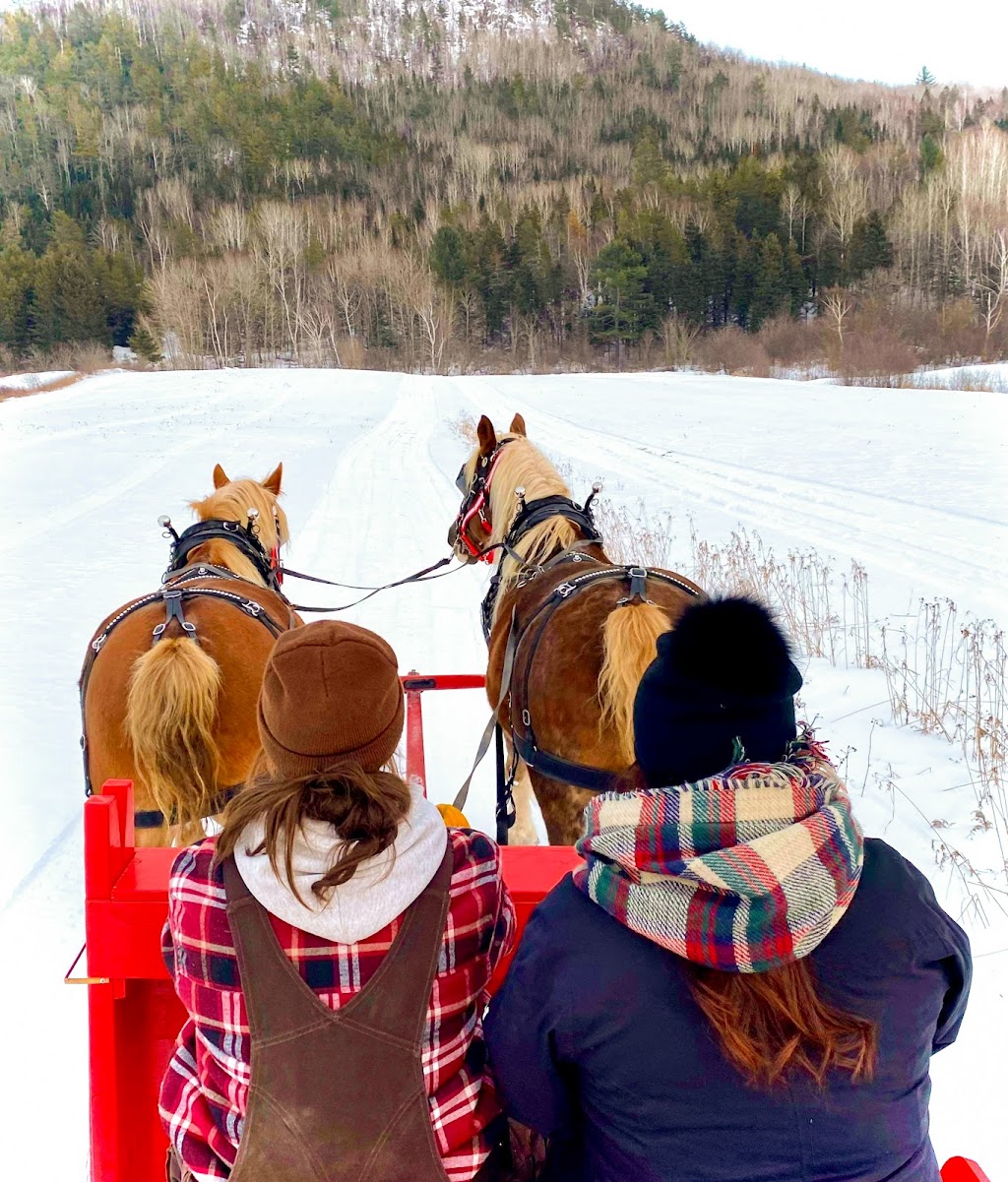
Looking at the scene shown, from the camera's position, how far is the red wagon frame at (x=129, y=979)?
1.70 metres

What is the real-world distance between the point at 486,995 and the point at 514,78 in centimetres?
11120

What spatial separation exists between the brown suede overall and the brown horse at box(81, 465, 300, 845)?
141 centimetres

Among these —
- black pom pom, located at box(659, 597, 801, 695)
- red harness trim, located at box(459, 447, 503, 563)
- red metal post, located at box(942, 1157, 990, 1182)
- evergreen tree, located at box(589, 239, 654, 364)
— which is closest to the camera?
black pom pom, located at box(659, 597, 801, 695)

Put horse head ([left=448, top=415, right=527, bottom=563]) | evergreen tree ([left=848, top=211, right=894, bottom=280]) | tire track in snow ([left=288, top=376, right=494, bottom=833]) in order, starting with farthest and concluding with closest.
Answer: evergreen tree ([left=848, top=211, right=894, bottom=280]) → tire track in snow ([left=288, top=376, right=494, bottom=833]) → horse head ([left=448, top=415, right=527, bottom=563])

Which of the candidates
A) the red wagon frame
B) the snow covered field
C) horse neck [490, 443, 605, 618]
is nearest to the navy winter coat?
the red wagon frame

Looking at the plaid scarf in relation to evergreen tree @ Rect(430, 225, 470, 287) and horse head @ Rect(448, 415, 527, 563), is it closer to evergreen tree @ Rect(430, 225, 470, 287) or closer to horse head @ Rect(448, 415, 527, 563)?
horse head @ Rect(448, 415, 527, 563)

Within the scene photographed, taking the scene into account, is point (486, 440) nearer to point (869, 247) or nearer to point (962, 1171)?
point (962, 1171)

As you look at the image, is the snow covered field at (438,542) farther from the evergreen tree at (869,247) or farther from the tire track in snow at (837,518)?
the evergreen tree at (869,247)

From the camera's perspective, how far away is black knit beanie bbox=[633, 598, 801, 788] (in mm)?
1144

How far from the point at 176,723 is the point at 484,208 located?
68.7 meters

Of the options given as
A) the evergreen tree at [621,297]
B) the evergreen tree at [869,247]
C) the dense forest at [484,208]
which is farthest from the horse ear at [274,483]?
the evergreen tree at [869,247]

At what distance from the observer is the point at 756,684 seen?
115 cm

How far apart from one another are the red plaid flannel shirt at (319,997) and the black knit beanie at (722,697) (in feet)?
1.49

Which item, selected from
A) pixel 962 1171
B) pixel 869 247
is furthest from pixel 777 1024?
pixel 869 247
